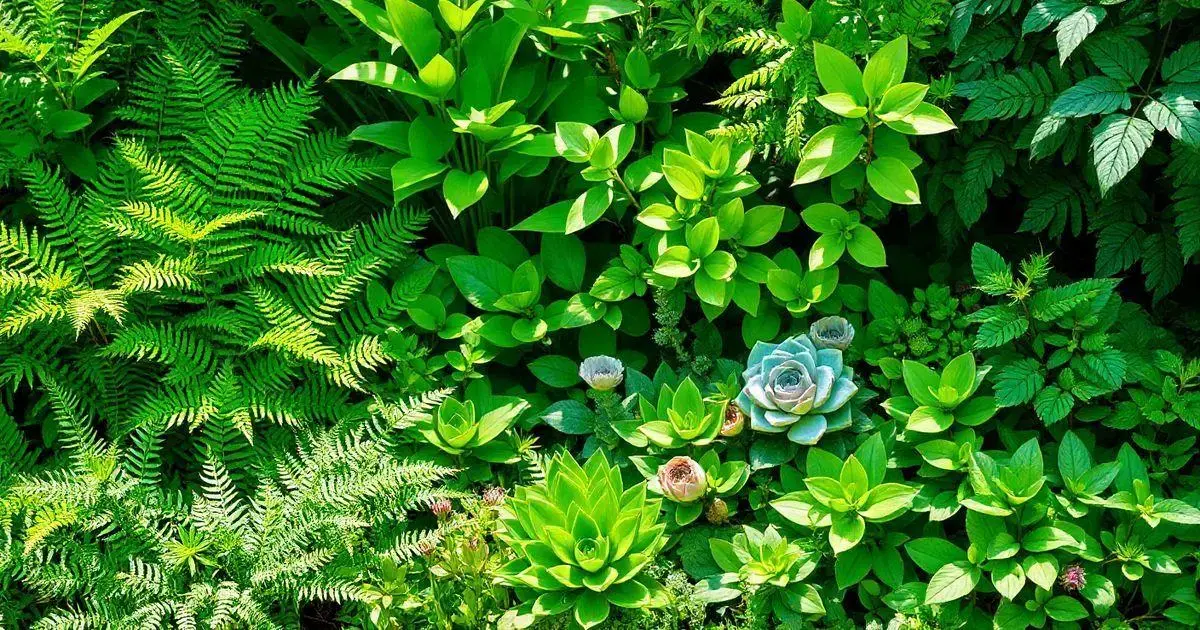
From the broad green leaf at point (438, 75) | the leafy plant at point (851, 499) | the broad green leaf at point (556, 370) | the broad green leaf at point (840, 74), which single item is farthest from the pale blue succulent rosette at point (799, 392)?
the broad green leaf at point (438, 75)

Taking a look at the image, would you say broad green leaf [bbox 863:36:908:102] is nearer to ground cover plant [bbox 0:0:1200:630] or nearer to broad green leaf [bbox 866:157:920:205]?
ground cover plant [bbox 0:0:1200:630]

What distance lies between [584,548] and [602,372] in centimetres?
54

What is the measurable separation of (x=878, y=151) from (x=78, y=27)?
2.20m

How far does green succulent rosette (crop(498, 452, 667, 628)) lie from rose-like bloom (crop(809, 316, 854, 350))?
627 mm

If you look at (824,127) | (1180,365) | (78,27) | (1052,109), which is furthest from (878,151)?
(78,27)

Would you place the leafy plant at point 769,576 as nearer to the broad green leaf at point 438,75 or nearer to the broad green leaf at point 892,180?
the broad green leaf at point 892,180

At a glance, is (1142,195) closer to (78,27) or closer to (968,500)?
(968,500)

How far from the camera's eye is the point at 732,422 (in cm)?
253

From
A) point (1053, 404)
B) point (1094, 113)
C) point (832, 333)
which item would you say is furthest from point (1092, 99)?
point (832, 333)

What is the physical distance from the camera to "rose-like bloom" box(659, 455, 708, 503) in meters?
2.38

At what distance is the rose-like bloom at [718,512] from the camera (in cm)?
244

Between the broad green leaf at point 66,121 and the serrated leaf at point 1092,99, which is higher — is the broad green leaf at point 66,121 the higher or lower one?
the lower one

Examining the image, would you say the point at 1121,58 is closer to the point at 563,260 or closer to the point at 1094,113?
the point at 1094,113

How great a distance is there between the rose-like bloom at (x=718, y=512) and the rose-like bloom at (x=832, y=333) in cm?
48
